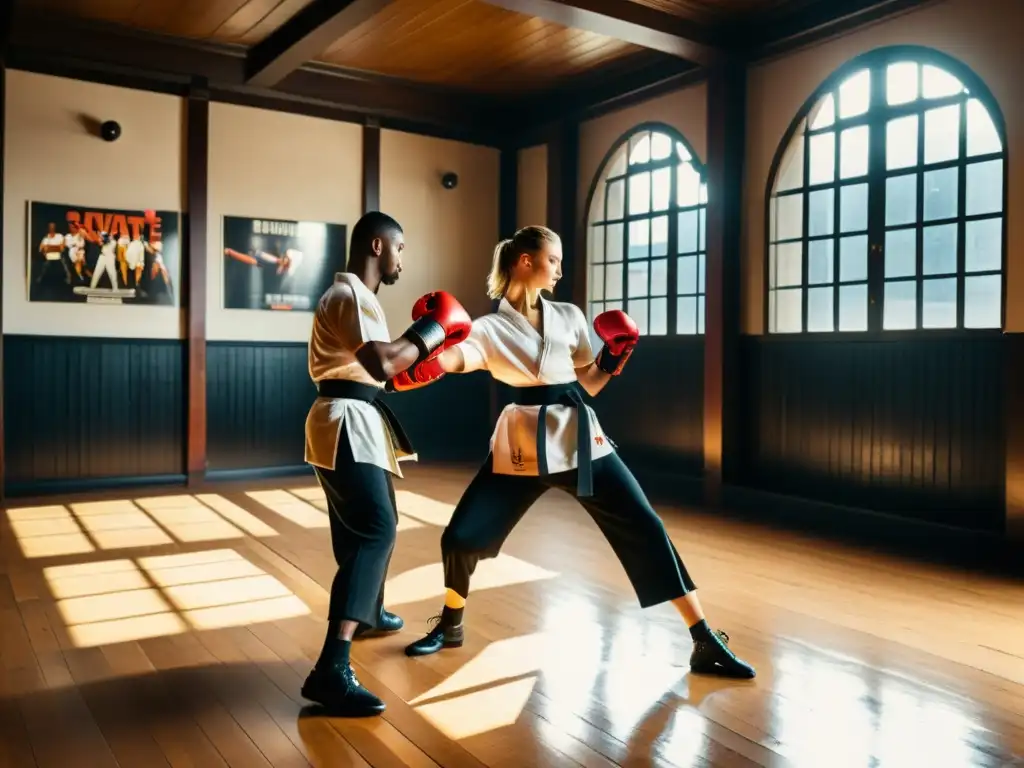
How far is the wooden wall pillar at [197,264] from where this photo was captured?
6.49 m

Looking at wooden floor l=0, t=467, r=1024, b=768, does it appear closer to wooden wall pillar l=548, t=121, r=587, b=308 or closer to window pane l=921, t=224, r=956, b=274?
window pane l=921, t=224, r=956, b=274

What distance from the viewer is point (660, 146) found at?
671cm

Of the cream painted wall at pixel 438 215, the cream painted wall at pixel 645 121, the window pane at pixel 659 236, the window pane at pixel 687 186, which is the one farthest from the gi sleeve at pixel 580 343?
the cream painted wall at pixel 438 215

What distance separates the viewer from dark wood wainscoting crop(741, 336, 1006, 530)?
15.3 feet

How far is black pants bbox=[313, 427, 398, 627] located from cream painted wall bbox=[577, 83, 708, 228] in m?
4.39

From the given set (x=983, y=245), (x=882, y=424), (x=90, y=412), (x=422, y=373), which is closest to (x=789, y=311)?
(x=882, y=424)

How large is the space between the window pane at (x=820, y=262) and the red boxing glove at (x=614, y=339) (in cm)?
309

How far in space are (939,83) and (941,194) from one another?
0.60 meters

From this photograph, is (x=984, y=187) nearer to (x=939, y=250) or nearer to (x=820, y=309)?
(x=939, y=250)

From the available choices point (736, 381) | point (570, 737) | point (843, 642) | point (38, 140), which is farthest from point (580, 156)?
point (570, 737)

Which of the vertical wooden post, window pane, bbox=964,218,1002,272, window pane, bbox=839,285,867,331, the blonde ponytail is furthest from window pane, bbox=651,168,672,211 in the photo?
the blonde ponytail

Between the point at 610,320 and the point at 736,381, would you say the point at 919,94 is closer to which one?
the point at 736,381

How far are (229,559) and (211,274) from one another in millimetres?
3098

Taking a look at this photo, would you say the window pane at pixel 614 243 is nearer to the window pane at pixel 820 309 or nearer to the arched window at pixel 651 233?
the arched window at pixel 651 233
